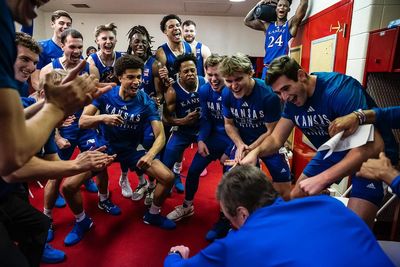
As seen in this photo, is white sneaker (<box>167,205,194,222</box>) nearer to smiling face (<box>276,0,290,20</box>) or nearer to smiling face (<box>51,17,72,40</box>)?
smiling face (<box>51,17,72,40</box>)

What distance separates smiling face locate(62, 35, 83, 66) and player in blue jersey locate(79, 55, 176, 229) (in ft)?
2.05

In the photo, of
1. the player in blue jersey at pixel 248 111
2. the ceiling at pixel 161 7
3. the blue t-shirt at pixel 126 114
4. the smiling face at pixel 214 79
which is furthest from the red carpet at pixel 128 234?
the ceiling at pixel 161 7

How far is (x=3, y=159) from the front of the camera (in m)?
0.83

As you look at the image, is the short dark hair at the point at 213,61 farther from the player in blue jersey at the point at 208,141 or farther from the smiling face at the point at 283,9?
the smiling face at the point at 283,9

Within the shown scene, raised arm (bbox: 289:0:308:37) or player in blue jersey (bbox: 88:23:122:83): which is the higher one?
raised arm (bbox: 289:0:308:37)

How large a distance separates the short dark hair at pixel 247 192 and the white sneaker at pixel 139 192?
7.23 feet

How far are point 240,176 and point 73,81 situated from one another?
730 millimetres

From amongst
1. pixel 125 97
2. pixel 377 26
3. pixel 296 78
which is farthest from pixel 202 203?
pixel 377 26

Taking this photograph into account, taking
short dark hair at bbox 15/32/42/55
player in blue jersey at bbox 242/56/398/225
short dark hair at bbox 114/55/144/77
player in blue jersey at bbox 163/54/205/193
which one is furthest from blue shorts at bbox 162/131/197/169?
short dark hair at bbox 15/32/42/55

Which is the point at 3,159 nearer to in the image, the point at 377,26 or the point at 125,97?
the point at 125,97

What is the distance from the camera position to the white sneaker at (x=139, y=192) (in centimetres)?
318

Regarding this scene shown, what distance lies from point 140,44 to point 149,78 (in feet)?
1.38

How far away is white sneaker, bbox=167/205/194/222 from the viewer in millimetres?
2705

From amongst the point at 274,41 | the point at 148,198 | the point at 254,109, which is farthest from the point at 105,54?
the point at 274,41
